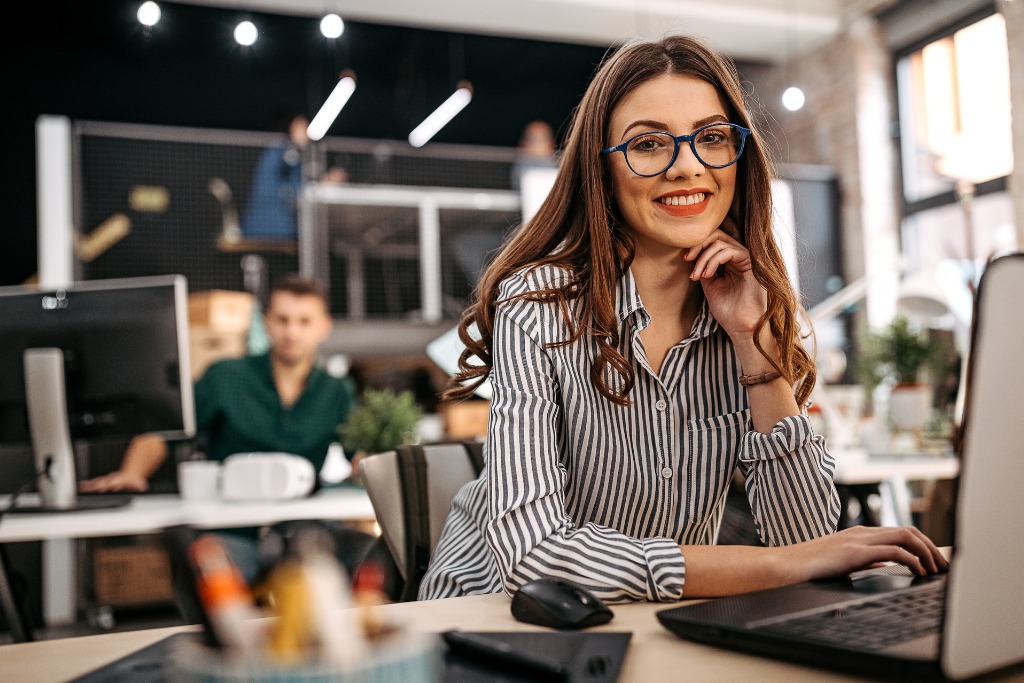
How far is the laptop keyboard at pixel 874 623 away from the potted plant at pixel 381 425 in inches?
75.9

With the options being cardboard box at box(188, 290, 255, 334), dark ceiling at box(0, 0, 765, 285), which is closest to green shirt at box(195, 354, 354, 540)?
cardboard box at box(188, 290, 255, 334)

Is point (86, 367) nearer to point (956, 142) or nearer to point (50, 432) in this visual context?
point (50, 432)

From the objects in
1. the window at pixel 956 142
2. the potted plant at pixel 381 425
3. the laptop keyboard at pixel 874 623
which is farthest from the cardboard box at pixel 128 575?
the window at pixel 956 142

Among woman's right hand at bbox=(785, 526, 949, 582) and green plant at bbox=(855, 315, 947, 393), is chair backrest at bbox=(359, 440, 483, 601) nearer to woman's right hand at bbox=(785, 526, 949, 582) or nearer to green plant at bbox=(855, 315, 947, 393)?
woman's right hand at bbox=(785, 526, 949, 582)

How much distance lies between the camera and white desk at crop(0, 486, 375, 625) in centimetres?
223

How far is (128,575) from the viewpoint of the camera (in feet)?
13.6

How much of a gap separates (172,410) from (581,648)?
2.04 meters

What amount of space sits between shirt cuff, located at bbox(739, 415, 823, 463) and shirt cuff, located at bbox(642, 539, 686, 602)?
0.31m

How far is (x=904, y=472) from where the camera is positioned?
115 inches

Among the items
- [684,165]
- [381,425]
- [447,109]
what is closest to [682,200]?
[684,165]

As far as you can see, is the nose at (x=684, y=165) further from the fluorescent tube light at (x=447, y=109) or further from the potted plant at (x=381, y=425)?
the fluorescent tube light at (x=447, y=109)

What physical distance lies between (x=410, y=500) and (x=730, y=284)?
1.80ft

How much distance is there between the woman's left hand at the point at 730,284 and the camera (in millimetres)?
1193

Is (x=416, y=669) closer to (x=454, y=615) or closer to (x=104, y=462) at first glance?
(x=454, y=615)
